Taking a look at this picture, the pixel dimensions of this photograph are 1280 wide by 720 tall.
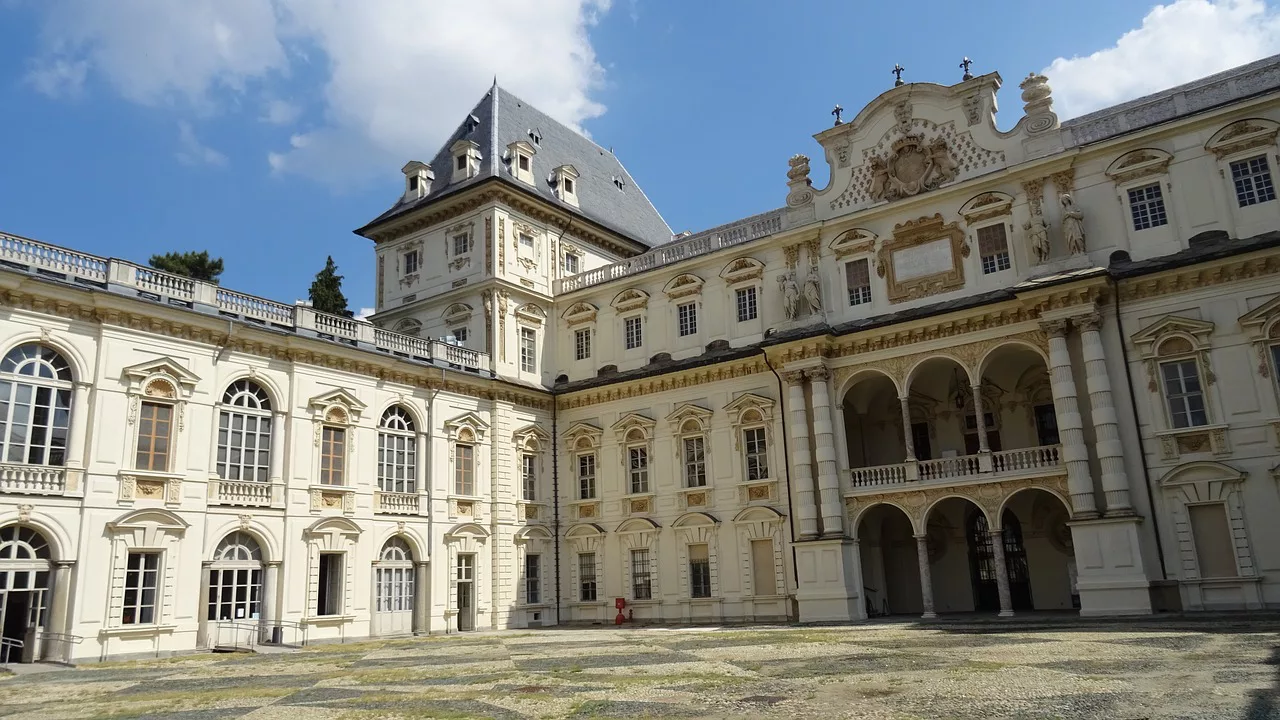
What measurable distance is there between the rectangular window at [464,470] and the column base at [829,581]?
11101 mm

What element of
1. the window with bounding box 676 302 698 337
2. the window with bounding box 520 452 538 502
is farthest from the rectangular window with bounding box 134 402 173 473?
the window with bounding box 676 302 698 337

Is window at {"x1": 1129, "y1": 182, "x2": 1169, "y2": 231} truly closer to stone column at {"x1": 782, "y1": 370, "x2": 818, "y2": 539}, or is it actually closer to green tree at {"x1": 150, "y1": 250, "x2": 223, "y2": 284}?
stone column at {"x1": 782, "y1": 370, "x2": 818, "y2": 539}

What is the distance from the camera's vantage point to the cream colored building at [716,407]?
72.7ft

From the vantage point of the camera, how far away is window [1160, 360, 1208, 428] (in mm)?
23453

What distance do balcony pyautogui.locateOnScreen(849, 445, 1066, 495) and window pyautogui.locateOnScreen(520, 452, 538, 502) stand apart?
38.4 ft

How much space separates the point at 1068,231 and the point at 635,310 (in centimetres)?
1498

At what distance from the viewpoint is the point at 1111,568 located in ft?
75.1

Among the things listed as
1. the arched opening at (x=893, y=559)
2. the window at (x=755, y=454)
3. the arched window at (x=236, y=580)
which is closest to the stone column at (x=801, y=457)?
the window at (x=755, y=454)

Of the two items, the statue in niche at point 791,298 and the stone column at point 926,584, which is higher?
the statue in niche at point 791,298

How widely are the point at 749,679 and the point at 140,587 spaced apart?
16098 millimetres

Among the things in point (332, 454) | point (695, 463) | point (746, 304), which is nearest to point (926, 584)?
point (695, 463)

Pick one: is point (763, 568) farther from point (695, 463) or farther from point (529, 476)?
point (529, 476)

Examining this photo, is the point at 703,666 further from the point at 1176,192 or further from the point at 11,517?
the point at 1176,192

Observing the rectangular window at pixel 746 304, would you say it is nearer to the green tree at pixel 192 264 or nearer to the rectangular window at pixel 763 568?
the rectangular window at pixel 763 568
